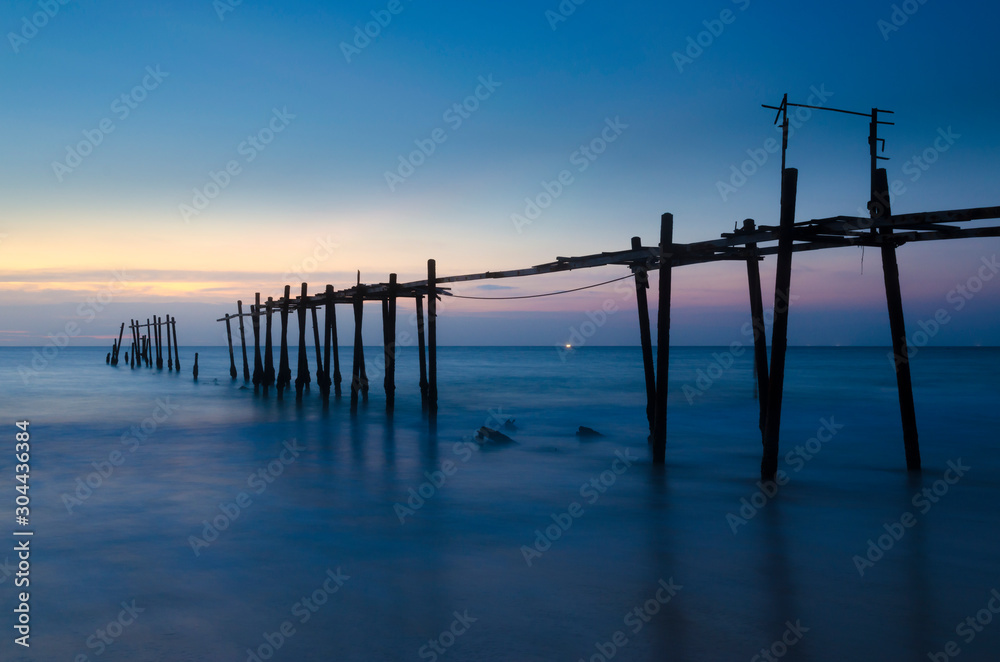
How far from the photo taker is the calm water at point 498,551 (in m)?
4.83

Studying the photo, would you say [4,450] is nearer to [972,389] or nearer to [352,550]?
[352,550]

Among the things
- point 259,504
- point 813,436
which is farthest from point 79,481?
point 813,436

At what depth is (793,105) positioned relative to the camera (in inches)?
362

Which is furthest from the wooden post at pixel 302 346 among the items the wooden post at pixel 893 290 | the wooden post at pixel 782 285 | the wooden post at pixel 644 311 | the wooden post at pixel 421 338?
the wooden post at pixel 893 290

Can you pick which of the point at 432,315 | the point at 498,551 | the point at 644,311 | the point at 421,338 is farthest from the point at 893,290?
the point at 421,338

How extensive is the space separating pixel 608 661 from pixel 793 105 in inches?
301

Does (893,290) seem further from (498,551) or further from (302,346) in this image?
(302,346)

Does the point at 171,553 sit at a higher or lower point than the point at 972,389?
higher

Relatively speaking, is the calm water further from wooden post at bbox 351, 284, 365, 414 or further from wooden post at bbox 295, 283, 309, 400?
wooden post at bbox 295, 283, 309, 400

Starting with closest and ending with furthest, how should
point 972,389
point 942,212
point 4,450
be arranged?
point 942,212
point 4,450
point 972,389

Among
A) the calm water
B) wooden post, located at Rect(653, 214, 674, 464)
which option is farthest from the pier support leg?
wooden post, located at Rect(653, 214, 674, 464)

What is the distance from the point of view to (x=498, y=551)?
271 inches

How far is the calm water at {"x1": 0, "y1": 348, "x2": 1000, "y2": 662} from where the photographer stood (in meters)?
4.83

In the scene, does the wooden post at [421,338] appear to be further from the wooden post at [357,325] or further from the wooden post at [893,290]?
the wooden post at [893,290]
